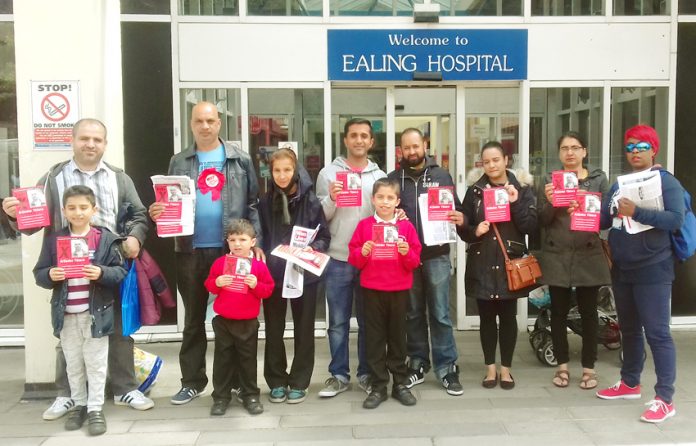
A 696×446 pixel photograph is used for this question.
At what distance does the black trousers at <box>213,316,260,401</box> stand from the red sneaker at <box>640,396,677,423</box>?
8.82ft

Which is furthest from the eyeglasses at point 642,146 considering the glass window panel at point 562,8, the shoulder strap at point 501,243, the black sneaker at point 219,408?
Result: the black sneaker at point 219,408

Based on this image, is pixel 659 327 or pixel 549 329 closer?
pixel 659 327

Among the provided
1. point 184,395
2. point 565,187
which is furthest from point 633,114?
point 184,395

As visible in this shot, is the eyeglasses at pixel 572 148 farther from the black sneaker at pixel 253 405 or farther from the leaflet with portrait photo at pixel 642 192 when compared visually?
the black sneaker at pixel 253 405

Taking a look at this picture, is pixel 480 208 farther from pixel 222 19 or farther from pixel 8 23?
pixel 8 23

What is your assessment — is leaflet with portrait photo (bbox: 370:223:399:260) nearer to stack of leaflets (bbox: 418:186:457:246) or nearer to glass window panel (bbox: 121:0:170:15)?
stack of leaflets (bbox: 418:186:457:246)

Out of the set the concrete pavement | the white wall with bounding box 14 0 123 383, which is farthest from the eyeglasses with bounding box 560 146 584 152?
the white wall with bounding box 14 0 123 383

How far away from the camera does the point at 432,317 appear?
17.3 ft

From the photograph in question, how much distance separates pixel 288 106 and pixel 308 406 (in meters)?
3.28

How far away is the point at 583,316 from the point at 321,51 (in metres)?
3.64

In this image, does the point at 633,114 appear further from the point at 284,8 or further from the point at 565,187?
the point at 284,8

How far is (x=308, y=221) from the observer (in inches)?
194

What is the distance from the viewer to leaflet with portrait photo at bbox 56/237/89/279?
438 cm

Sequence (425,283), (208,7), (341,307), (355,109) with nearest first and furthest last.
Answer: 1. (341,307)
2. (425,283)
3. (208,7)
4. (355,109)
